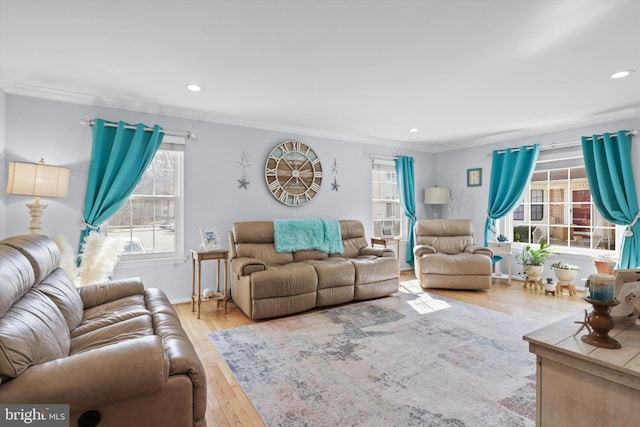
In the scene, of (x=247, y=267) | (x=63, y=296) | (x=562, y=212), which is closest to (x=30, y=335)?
(x=63, y=296)

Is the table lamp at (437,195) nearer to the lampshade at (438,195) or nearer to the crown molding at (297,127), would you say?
the lampshade at (438,195)

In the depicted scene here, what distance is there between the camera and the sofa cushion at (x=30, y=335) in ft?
3.69

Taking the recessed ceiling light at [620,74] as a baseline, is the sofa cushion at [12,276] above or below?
below

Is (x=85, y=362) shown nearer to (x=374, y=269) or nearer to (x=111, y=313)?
(x=111, y=313)

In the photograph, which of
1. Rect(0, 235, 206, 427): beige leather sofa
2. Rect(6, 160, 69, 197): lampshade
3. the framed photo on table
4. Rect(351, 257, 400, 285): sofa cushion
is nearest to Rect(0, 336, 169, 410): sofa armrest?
Rect(0, 235, 206, 427): beige leather sofa

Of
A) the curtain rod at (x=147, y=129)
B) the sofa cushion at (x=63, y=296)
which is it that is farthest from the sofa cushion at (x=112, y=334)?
the curtain rod at (x=147, y=129)

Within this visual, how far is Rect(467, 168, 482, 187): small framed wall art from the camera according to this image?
18.3 ft

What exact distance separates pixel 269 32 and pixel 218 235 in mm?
2667

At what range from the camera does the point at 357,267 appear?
394cm

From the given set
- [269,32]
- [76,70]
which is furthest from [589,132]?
[76,70]

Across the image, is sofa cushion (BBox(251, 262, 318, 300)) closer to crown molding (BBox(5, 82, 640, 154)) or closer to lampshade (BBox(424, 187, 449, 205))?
crown molding (BBox(5, 82, 640, 154))

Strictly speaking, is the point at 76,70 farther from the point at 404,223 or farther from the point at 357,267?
the point at 404,223

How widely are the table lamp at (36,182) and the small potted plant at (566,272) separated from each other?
5779 millimetres

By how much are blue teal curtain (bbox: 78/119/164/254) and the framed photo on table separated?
2.94ft
